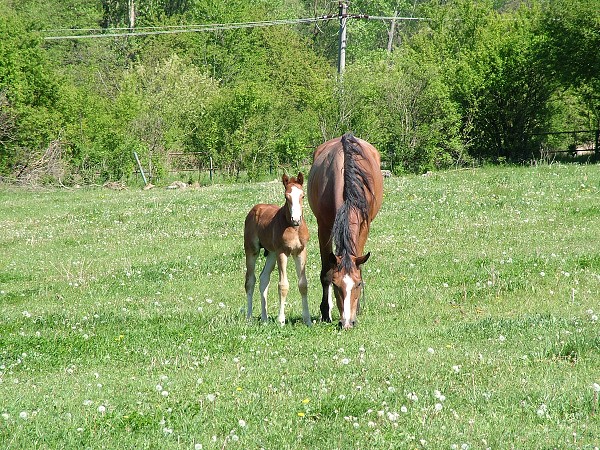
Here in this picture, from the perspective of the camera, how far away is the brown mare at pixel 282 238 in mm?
11336

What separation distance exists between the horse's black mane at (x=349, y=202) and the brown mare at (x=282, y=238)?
0.63 metres

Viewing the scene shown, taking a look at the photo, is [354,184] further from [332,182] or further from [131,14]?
[131,14]

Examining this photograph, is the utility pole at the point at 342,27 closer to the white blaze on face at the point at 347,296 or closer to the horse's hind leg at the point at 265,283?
the horse's hind leg at the point at 265,283

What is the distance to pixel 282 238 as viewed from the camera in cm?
1170

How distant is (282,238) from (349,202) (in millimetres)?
1157

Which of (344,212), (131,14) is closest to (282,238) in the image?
(344,212)

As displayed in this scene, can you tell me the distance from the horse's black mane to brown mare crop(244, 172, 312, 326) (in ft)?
2.07

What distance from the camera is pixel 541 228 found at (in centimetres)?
1862

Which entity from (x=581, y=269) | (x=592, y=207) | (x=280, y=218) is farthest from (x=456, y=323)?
(x=592, y=207)

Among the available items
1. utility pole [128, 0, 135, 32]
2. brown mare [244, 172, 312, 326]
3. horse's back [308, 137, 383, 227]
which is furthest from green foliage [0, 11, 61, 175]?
brown mare [244, 172, 312, 326]

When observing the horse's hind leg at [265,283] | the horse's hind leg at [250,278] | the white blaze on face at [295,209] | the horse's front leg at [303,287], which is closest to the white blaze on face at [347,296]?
the horse's front leg at [303,287]

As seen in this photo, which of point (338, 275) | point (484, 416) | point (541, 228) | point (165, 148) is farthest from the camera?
point (165, 148)

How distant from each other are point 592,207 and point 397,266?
7.30 meters

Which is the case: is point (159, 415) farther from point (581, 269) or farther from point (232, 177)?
point (232, 177)
